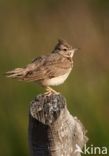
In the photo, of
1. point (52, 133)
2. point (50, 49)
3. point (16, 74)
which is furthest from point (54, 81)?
point (50, 49)

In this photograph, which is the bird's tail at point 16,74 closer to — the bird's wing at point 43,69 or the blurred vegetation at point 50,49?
the bird's wing at point 43,69

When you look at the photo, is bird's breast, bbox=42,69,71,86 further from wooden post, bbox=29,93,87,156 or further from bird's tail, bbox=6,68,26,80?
wooden post, bbox=29,93,87,156

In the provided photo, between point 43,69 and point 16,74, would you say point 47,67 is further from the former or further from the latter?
point 16,74

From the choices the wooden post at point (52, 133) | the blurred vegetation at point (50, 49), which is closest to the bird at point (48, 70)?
the blurred vegetation at point (50, 49)

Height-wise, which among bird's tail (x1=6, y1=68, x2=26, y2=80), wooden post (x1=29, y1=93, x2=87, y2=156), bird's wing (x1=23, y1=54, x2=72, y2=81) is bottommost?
wooden post (x1=29, y1=93, x2=87, y2=156)

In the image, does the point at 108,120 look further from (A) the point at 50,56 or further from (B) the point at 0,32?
(B) the point at 0,32

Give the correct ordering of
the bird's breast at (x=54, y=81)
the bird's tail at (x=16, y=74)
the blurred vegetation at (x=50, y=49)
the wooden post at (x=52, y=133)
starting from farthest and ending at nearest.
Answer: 1. the blurred vegetation at (x=50, y=49)
2. the bird's breast at (x=54, y=81)
3. the bird's tail at (x=16, y=74)
4. the wooden post at (x=52, y=133)

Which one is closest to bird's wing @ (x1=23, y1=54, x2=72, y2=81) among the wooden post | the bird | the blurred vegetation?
the bird
